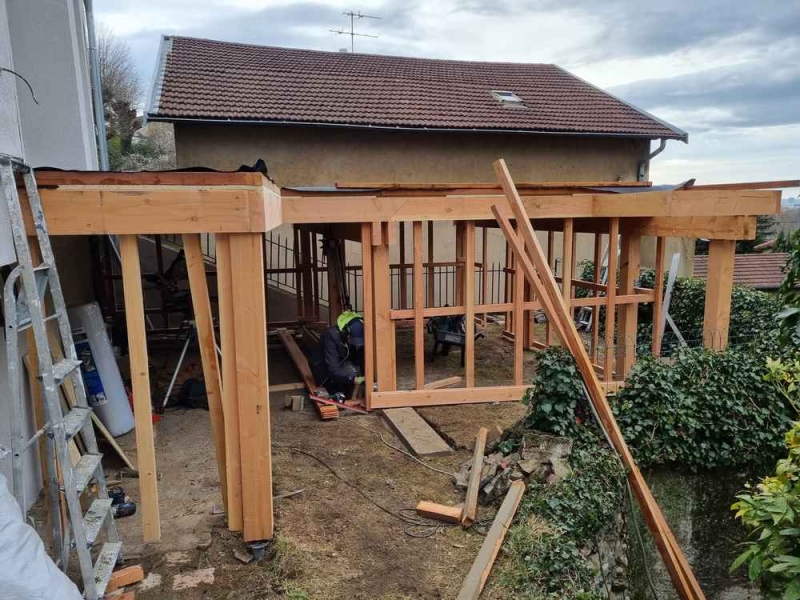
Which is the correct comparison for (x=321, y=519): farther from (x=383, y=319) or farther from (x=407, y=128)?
(x=407, y=128)

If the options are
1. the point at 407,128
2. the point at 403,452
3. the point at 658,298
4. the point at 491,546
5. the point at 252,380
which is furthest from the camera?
the point at 407,128

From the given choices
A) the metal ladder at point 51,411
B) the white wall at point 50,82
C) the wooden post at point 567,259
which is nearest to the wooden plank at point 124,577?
the metal ladder at point 51,411

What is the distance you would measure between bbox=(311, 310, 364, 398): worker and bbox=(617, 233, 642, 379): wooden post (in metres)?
3.82

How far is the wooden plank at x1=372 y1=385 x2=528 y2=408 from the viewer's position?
7609mm

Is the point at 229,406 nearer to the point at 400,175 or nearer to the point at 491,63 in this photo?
the point at 400,175

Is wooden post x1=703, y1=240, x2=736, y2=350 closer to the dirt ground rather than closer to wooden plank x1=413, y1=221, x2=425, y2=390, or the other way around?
the dirt ground

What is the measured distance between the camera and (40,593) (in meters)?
2.29

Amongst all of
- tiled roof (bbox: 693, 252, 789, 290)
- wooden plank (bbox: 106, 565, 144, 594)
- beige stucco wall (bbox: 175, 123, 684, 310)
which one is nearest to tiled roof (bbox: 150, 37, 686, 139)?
beige stucco wall (bbox: 175, 123, 684, 310)

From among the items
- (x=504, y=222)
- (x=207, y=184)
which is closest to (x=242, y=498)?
(x=207, y=184)

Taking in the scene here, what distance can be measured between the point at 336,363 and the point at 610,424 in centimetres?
367

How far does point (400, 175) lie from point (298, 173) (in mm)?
2575

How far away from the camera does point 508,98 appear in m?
16.8

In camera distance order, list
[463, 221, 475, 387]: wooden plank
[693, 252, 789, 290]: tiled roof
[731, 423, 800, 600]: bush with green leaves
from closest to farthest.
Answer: [731, 423, 800, 600]: bush with green leaves
[463, 221, 475, 387]: wooden plank
[693, 252, 789, 290]: tiled roof

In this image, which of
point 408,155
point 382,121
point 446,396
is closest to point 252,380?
point 446,396
